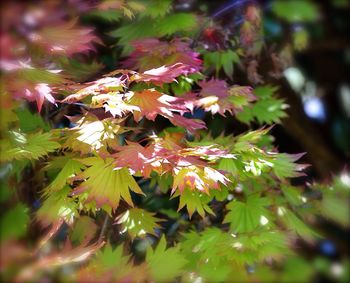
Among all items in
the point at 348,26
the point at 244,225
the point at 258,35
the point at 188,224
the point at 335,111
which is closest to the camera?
the point at 244,225

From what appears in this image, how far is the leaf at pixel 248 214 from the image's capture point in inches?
53.8

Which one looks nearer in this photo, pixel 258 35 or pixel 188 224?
pixel 188 224

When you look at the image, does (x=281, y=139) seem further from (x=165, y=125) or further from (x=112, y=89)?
(x=112, y=89)

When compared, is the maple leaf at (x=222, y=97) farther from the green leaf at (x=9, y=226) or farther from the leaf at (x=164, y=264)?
the green leaf at (x=9, y=226)

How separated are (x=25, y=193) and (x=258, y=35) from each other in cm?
110

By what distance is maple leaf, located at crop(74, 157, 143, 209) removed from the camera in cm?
116

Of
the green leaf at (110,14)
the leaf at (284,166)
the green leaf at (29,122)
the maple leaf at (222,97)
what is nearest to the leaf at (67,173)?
the green leaf at (29,122)

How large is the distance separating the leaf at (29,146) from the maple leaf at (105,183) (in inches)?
4.9

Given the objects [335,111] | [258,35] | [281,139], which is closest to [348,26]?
[335,111]

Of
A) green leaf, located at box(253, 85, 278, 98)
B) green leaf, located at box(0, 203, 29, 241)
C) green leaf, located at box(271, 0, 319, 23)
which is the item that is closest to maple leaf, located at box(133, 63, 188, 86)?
green leaf, located at box(253, 85, 278, 98)

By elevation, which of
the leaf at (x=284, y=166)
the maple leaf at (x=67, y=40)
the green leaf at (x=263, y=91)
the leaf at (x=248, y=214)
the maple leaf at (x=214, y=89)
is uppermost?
the maple leaf at (x=67, y=40)

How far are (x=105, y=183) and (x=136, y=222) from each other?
0.27m

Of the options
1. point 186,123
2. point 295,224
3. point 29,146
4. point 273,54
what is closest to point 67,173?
point 29,146

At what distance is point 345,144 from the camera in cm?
308
